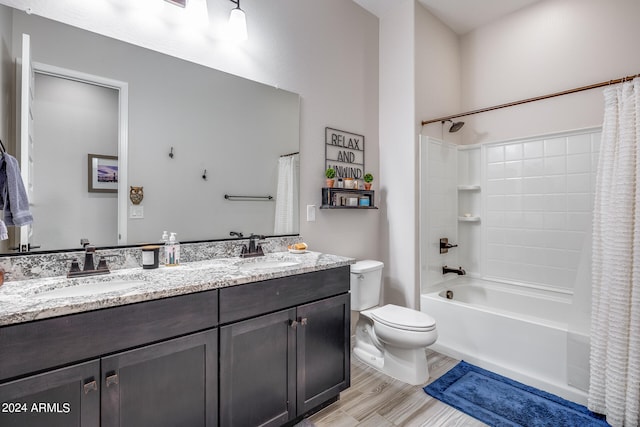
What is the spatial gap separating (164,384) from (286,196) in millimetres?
1361

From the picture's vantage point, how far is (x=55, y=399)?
3.29 feet

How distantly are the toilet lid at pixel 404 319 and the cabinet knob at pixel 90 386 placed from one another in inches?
64.0

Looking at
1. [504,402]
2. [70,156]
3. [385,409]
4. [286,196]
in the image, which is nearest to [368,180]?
[286,196]

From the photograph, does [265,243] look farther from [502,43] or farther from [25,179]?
[502,43]

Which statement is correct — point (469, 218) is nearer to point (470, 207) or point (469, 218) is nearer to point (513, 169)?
point (470, 207)

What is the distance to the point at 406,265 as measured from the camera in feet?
9.17

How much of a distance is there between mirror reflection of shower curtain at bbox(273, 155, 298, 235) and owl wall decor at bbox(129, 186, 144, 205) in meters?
0.85

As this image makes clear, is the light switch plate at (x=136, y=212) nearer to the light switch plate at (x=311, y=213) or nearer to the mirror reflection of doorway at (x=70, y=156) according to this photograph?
the mirror reflection of doorway at (x=70, y=156)

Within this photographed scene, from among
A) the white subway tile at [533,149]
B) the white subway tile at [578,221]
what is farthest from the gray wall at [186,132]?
the white subway tile at [578,221]

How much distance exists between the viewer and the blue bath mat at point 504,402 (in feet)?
5.82

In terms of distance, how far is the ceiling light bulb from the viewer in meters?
1.93

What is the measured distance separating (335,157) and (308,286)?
1271 mm

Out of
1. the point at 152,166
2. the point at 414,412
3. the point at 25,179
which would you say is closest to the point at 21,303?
the point at 25,179

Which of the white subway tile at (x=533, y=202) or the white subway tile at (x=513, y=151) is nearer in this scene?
the white subway tile at (x=533, y=202)
